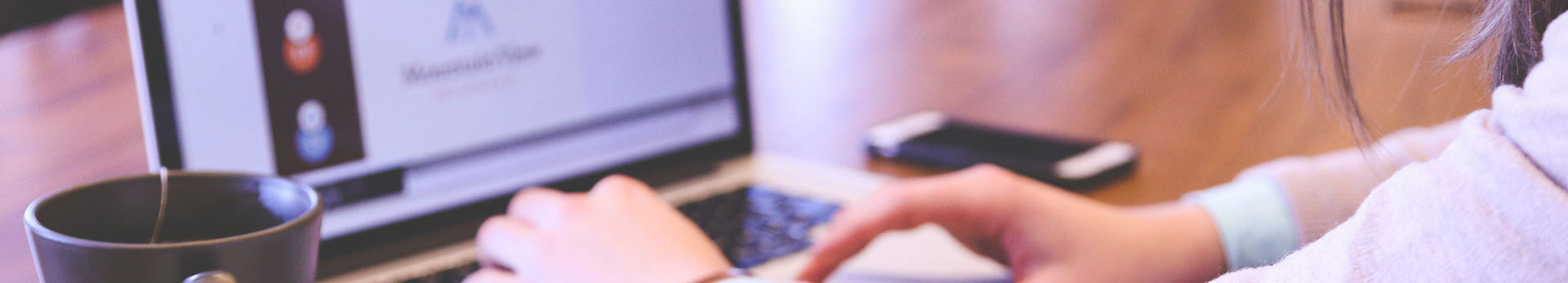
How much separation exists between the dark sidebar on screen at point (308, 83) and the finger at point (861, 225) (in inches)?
11.1

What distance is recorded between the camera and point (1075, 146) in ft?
2.94

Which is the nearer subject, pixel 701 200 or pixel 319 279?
pixel 319 279

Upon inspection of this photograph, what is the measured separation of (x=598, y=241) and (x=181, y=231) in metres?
0.21

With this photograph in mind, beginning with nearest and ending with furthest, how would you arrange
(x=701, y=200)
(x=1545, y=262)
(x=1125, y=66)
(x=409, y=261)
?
(x=1545, y=262)
(x=409, y=261)
(x=701, y=200)
(x=1125, y=66)

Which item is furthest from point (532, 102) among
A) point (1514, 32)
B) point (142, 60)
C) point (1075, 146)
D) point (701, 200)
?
point (1514, 32)

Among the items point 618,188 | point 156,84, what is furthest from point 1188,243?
point 156,84

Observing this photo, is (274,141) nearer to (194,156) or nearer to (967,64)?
(194,156)

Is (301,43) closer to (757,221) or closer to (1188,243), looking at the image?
(757,221)

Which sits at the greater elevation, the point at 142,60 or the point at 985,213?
the point at 142,60

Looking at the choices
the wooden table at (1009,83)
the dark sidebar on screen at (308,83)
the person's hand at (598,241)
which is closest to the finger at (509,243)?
the person's hand at (598,241)

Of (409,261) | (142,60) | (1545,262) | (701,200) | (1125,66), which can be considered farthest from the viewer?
(1125,66)

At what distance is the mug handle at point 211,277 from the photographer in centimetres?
37

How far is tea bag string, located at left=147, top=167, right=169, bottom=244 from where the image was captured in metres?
0.43

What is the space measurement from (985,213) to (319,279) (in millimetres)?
365
